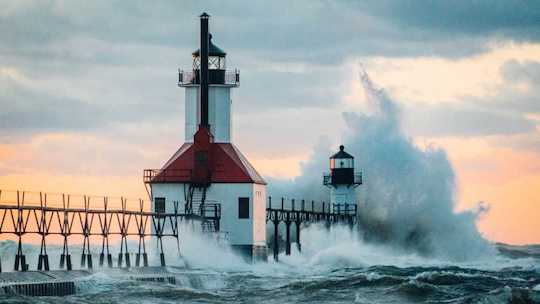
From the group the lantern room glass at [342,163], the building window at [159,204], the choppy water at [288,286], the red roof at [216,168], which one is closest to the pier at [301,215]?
the lantern room glass at [342,163]

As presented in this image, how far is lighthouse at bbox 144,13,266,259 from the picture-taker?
85.2 m

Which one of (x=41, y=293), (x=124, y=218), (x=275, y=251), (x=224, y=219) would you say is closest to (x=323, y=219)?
(x=275, y=251)

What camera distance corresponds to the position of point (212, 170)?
86.0m

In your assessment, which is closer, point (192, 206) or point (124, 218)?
point (124, 218)

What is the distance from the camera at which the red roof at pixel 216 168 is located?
85.6m

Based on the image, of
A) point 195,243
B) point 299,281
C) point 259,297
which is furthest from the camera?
point 195,243

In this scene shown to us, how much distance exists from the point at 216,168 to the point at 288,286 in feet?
67.8

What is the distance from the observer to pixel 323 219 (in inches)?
4028

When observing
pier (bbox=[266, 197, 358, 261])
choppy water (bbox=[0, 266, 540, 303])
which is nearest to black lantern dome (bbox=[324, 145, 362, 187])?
pier (bbox=[266, 197, 358, 261])

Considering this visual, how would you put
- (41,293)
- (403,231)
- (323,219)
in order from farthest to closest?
(403,231), (323,219), (41,293)

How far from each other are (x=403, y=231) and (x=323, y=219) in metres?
9.84

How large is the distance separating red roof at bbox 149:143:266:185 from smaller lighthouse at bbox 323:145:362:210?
16812 mm

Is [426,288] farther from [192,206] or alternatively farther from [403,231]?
[403,231]

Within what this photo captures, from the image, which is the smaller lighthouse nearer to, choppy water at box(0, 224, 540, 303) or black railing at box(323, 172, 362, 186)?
black railing at box(323, 172, 362, 186)
